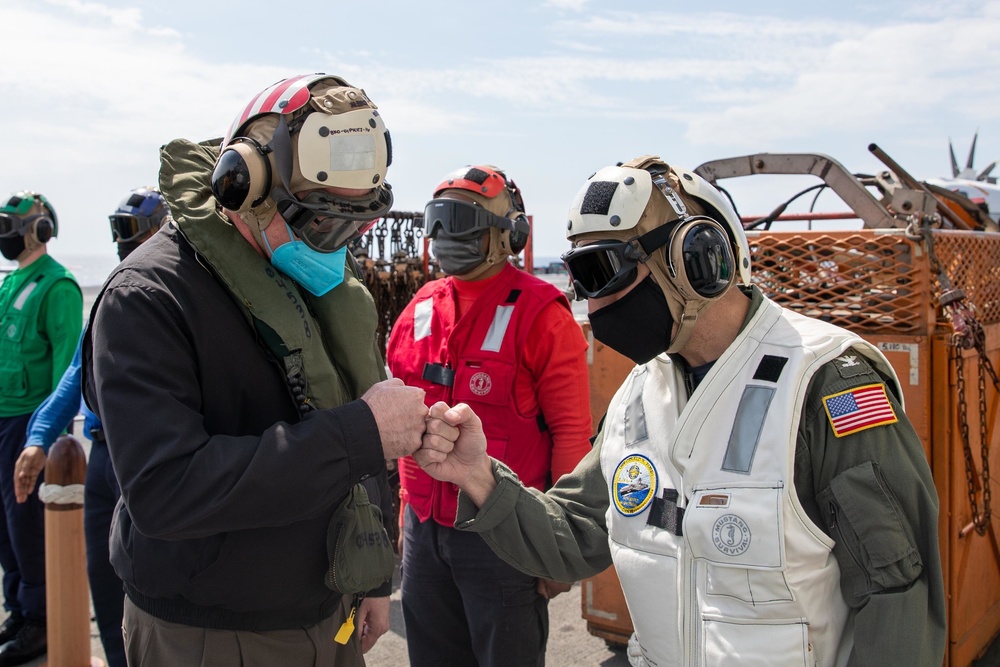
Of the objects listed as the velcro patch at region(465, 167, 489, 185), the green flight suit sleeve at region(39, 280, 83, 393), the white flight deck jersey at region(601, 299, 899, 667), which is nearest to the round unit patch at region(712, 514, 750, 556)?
the white flight deck jersey at region(601, 299, 899, 667)

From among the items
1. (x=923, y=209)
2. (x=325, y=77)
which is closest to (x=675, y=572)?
(x=325, y=77)

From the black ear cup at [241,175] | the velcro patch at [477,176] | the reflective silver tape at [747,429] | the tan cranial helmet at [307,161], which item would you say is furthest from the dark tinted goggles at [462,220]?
the reflective silver tape at [747,429]

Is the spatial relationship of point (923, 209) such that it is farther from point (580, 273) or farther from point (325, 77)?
point (325, 77)

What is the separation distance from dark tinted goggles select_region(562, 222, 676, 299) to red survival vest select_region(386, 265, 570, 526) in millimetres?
1399

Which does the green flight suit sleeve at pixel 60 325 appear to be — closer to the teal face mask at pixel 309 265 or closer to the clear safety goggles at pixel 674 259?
the teal face mask at pixel 309 265

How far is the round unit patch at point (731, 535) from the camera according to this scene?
5.90 ft

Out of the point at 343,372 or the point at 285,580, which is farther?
the point at 343,372

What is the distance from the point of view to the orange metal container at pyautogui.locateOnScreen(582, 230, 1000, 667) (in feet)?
12.3

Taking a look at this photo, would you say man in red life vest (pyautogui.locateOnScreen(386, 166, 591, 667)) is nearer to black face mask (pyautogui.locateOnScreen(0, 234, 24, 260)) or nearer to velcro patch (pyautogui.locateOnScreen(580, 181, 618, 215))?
velcro patch (pyautogui.locateOnScreen(580, 181, 618, 215))

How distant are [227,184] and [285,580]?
1076mm

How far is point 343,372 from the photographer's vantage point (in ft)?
8.19

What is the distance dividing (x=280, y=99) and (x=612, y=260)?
1.04m

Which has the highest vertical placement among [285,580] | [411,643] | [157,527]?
[157,527]

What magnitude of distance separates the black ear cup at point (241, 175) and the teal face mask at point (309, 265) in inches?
5.6
